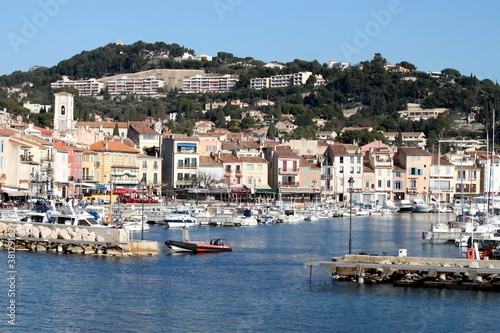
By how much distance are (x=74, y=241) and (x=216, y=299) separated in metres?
11.5

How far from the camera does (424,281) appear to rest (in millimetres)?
32312

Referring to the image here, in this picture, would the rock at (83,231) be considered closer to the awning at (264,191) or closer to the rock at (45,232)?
the rock at (45,232)

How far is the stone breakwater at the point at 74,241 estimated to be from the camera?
1583 inches

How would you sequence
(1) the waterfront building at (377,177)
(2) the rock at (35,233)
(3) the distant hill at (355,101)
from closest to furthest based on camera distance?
(2) the rock at (35,233) < (1) the waterfront building at (377,177) < (3) the distant hill at (355,101)

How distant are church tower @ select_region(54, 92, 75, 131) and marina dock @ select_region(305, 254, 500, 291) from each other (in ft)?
198

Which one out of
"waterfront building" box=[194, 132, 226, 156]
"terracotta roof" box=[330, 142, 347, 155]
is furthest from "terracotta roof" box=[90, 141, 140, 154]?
"terracotta roof" box=[330, 142, 347, 155]

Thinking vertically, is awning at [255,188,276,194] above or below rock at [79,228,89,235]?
above

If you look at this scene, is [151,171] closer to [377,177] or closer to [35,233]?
[377,177]

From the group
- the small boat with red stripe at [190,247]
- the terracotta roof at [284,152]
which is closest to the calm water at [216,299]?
the small boat with red stripe at [190,247]

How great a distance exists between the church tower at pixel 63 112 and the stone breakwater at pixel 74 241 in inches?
1965

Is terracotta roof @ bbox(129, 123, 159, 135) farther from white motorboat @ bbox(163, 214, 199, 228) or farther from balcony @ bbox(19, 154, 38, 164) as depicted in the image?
white motorboat @ bbox(163, 214, 199, 228)

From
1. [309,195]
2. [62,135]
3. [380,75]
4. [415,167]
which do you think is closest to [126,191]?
[62,135]

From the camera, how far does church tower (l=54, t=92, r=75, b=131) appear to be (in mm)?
91438

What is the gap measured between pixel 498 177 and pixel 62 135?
39.3 meters
